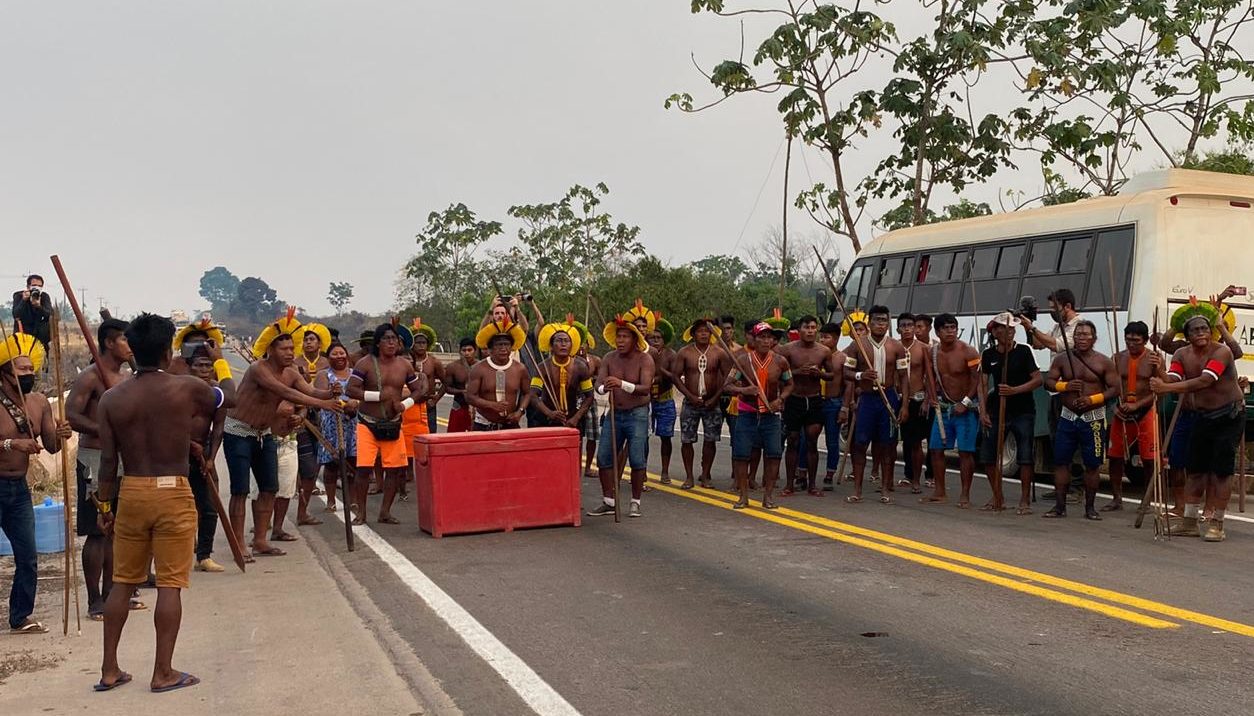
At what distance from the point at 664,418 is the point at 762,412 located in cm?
287

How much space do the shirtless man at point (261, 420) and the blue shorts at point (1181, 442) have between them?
6.98 metres

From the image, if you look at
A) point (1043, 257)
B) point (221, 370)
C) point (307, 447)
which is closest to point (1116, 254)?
point (1043, 257)

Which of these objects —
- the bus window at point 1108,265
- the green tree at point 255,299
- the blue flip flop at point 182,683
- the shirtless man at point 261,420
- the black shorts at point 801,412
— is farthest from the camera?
the green tree at point 255,299

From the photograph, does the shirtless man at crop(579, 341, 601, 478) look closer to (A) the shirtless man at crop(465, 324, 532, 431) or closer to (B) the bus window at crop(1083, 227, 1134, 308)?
(A) the shirtless man at crop(465, 324, 532, 431)

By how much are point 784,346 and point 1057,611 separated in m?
6.81

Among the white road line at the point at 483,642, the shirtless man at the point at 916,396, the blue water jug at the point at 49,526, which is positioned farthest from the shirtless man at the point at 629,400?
the blue water jug at the point at 49,526

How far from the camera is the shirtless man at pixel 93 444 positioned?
8.09m

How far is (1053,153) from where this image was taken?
77.9 ft

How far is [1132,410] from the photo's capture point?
1179 centimetres

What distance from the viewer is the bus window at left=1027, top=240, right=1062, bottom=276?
1563 cm

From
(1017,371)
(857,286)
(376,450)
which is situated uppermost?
(857,286)

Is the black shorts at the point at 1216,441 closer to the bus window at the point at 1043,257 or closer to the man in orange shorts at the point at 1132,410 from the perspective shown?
the man in orange shorts at the point at 1132,410

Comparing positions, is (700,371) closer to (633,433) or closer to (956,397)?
(633,433)

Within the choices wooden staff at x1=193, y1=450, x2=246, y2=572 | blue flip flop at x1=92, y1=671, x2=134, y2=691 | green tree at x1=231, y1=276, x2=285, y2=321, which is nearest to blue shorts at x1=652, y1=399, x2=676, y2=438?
wooden staff at x1=193, y1=450, x2=246, y2=572
